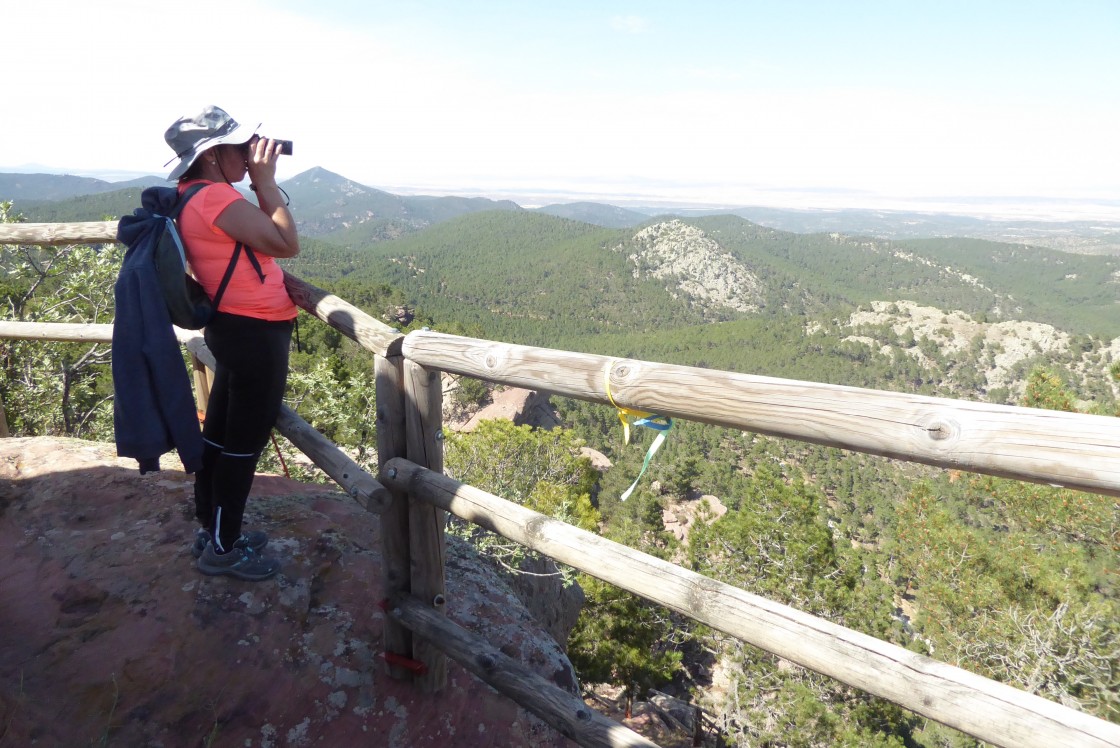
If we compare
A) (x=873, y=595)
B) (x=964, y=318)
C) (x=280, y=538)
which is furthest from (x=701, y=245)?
(x=280, y=538)

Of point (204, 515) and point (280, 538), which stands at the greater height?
point (204, 515)

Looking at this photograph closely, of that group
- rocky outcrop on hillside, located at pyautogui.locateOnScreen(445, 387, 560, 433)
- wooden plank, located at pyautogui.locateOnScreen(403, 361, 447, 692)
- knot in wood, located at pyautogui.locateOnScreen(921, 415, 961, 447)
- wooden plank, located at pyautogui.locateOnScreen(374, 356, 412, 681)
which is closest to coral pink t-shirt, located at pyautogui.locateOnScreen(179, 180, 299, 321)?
wooden plank, located at pyautogui.locateOnScreen(374, 356, 412, 681)

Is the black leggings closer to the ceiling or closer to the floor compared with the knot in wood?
closer to the floor

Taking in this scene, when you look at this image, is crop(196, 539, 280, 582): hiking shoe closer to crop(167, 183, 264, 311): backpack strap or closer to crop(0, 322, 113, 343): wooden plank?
crop(167, 183, 264, 311): backpack strap

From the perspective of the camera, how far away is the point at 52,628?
2.54 m

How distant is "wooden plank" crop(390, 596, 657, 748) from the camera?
6.68ft

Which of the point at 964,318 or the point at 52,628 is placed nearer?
the point at 52,628

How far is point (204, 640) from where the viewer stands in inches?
101

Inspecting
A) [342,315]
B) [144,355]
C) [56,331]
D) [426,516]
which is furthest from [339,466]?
[56,331]

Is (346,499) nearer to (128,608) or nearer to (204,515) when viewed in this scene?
(204,515)

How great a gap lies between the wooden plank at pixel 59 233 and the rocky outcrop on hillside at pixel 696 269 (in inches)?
6096

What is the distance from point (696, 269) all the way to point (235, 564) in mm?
171092

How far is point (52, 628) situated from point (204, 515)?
683 millimetres

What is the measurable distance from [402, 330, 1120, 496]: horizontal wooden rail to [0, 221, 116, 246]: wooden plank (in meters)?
3.21
